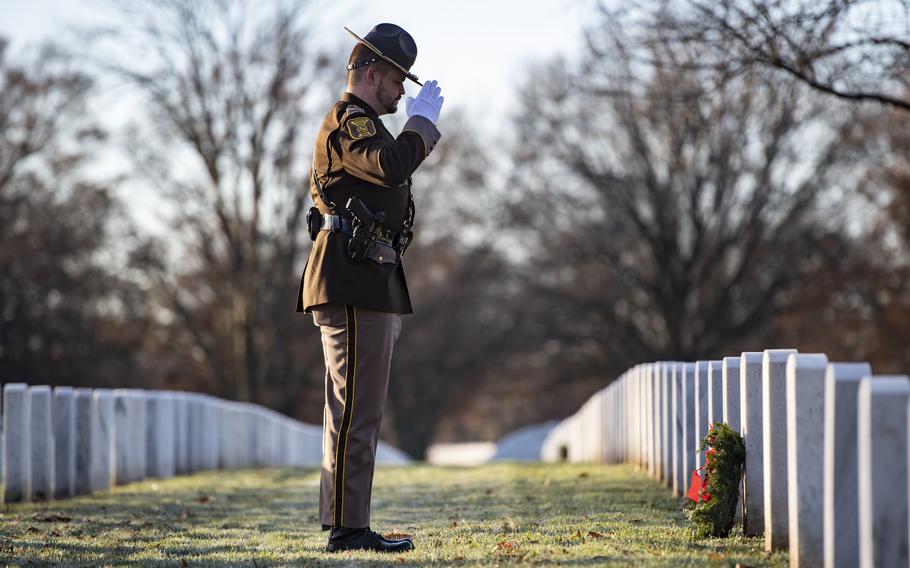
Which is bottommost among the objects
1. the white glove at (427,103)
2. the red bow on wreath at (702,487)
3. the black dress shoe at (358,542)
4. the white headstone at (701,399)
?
the black dress shoe at (358,542)

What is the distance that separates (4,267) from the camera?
30594 mm

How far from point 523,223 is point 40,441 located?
22.4 meters

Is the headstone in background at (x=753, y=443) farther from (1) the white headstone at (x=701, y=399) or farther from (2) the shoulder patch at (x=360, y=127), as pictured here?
(2) the shoulder patch at (x=360, y=127)

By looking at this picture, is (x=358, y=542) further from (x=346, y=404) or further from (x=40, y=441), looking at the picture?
(x=40, y=441)

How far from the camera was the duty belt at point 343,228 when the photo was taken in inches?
231

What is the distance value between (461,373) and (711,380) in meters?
34.5

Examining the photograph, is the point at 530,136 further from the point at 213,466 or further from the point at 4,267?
the point at 213,466

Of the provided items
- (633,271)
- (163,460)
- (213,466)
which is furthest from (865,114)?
(163,460)

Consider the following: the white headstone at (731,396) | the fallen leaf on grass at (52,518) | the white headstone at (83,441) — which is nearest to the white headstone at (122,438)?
the white headstone at (83,441)

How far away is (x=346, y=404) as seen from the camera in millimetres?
5797

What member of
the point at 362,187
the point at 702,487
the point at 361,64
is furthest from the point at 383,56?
the point at 702,487

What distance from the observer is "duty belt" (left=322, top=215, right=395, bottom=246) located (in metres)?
5.86

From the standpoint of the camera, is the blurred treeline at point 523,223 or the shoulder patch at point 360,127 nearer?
the shoulder patch at point 360,127

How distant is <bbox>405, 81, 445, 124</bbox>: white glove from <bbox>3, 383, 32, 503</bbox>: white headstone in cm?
491
